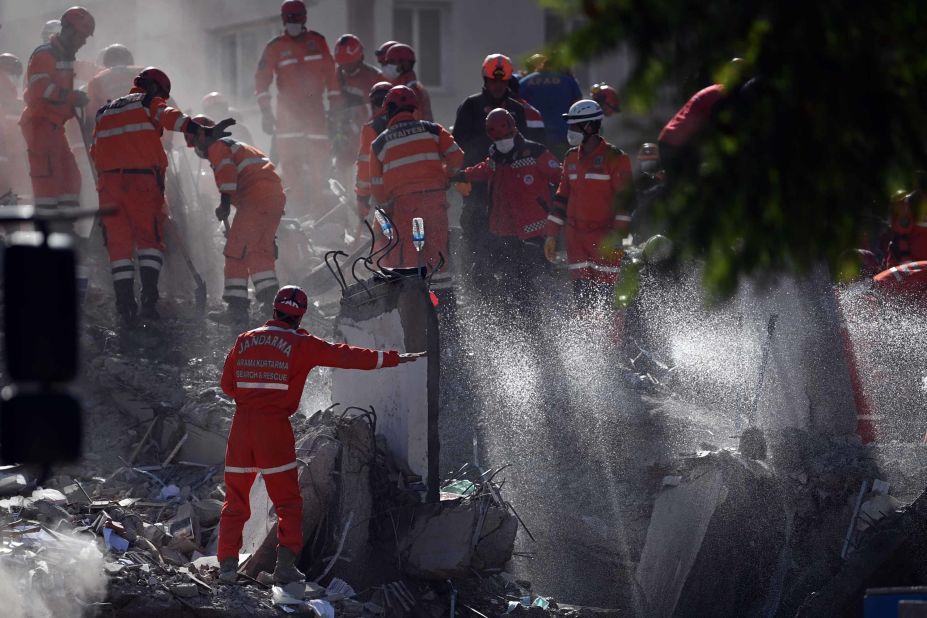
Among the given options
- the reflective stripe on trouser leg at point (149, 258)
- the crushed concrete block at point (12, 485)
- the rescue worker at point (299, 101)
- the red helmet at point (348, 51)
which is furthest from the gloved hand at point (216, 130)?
the crushed concrete block at point (12, 485)

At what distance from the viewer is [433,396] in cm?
927

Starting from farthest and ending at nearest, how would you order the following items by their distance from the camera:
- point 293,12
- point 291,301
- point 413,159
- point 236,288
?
1. point 293,12
2. point 236,288
3. point 413,159
4. point 291,301

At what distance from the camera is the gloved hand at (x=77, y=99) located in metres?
12.6

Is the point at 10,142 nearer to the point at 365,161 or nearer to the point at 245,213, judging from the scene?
the point at 245,213

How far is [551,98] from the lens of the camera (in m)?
13.1

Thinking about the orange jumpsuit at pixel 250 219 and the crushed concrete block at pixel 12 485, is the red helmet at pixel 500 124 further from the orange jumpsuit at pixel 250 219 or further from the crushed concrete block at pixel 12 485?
the crushed concrete block at pixel 12 485

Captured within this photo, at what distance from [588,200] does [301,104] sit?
4528 millimetres

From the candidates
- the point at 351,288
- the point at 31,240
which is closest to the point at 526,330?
the point at 351,288

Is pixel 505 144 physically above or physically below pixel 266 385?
above

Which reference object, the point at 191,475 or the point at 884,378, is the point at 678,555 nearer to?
the point at 884,378

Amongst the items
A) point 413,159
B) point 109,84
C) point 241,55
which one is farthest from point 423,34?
point 413,159

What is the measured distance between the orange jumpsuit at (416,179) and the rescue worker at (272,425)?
3179 mm

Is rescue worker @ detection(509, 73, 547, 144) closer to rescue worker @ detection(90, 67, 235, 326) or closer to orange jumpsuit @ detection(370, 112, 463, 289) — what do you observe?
orange jumpsuit @ detection(370, 112, 463, 289)

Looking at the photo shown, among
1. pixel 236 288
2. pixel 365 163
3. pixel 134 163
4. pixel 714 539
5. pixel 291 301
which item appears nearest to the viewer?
pixel 291 301
